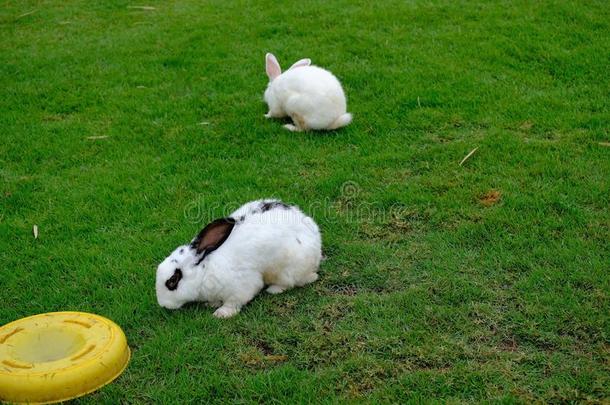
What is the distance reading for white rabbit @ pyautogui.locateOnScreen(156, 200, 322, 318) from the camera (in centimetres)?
426

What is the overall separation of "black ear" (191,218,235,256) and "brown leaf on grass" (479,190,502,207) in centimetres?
205

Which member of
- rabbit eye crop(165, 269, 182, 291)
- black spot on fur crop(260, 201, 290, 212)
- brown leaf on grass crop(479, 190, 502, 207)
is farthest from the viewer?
brown leaf on grass crop(479, 190, 502, 207)

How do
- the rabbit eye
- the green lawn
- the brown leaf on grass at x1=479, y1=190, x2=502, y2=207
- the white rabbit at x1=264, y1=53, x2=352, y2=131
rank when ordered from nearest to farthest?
1. the green lawn
2. the rabbit eye
3. the brown leaf on grass at x1=479, y1=190, x2=502, y2=207
4. the white rabbit at x1=264, y1=53, x2=352, y2=131

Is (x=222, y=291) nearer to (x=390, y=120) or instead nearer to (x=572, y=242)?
(x=572, y=242)

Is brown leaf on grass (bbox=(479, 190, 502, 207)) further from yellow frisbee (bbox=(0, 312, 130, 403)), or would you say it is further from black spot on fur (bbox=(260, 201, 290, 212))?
yellow frisbee (bbox=(0, 312, 130, 403))

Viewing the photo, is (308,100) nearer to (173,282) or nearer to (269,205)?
(269,205)

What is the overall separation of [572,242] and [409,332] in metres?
1.46

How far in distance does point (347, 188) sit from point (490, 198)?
43.2 inches

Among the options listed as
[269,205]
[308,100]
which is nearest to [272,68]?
[308,100]

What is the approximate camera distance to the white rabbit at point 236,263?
426 cm

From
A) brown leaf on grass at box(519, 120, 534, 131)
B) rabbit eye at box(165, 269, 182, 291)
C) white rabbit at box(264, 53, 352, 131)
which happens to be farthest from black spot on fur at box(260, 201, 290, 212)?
brown leaf on grass at box(519, 120, 534, 131)

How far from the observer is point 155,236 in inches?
205

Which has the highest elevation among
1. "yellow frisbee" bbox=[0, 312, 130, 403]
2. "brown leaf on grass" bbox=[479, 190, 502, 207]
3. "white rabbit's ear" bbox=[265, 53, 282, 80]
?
"white rabbit's ear" bbox=[265, 53, 282, 80]

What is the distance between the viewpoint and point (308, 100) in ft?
22.1
